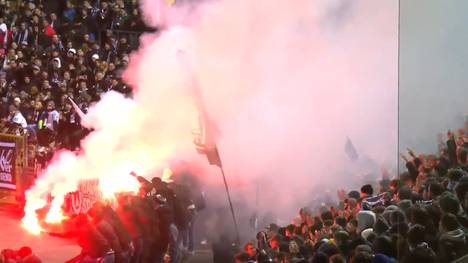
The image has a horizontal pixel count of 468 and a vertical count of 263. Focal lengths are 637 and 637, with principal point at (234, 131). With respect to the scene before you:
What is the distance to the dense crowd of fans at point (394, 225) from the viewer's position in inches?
152

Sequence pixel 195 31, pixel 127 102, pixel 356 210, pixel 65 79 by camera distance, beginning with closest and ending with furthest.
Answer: pixel 356 210
pixel 195 31
pixel 127 102
pixel 65 79

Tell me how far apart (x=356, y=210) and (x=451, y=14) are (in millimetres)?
1802

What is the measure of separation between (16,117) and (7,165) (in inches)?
45.5

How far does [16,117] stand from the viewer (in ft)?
27.8

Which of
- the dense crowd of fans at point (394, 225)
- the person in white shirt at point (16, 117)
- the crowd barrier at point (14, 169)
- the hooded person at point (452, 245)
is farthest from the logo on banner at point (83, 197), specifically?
the hooded person at point (452, 245)

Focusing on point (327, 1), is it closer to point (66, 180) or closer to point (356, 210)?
point (356, 210)

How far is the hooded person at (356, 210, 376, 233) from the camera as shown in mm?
4448

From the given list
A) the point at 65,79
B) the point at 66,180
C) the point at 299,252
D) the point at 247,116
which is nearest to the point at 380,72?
the point at 247,116

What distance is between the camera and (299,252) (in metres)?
4.35

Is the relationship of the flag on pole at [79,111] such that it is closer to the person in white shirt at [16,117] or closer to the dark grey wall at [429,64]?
the person in white shirt at [16,117]

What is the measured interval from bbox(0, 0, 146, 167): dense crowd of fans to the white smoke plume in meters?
1.77

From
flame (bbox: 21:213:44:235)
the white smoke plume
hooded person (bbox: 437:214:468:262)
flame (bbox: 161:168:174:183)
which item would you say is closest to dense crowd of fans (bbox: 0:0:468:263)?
hooded person (bbox: 437:214:468:262)


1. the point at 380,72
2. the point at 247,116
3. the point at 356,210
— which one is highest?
the point at 380,72

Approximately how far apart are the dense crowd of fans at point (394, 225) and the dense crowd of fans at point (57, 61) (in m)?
3.50
